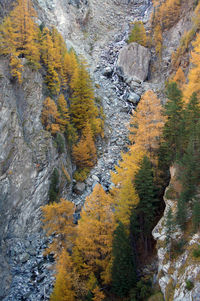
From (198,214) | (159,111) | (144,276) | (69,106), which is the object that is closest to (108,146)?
(69,106)

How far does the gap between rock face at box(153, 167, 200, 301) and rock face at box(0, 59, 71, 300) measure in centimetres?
1396

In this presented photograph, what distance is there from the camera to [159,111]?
2378 centimetres

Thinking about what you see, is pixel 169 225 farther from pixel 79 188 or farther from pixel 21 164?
pixel 79 188

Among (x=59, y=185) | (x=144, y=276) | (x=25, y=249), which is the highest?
(x=144, y=276)

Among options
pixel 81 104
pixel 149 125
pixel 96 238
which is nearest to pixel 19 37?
pixel 81 104

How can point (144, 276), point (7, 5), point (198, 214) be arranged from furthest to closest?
point (7, 5)
point (144, 276)
point (198, 214)

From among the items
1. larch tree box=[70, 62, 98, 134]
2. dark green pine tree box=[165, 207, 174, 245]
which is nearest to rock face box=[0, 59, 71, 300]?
larch tree box=[70, 62, 98, 134]

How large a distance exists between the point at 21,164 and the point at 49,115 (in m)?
8.15

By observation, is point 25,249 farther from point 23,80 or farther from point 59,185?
point 23,80

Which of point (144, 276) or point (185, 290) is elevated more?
point (185, 290)

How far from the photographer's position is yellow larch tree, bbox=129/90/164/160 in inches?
897

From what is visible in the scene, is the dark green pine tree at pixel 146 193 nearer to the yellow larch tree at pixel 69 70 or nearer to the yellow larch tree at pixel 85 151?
the yellow larch tree at pixel 85 151

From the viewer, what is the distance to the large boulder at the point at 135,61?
53000 mm

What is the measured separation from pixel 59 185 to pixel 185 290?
2009 centimetres
